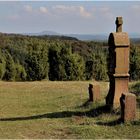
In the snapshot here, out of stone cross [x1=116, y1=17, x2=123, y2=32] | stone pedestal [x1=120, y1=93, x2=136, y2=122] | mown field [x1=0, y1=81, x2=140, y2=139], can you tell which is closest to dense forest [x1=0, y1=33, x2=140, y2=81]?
mown field [x1=0, y1=81, x2=140, y2=139]

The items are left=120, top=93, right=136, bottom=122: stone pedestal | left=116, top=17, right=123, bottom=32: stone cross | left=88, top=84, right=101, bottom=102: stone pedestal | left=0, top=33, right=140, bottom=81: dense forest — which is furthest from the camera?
left=0, top=33, right=140, bottom=81: dense forest

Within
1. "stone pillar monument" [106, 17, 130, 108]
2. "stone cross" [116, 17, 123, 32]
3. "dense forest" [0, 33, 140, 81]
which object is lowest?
"dense forest" [0, 33, 140, 81]

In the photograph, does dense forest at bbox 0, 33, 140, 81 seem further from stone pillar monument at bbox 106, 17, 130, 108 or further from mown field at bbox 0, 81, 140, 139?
stone pillar monument at bbox 106, 17, 130, 108

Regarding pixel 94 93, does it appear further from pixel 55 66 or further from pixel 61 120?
pixel 55 66

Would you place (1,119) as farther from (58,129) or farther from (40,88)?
(40,88)

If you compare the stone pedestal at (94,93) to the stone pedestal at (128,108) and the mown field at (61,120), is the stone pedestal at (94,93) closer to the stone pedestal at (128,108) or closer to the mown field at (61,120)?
the mown field at (61,120)

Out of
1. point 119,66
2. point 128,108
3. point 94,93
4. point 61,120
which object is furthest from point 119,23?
point 61,120

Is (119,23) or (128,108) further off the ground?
(119,23)

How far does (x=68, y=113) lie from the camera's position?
12.2 meters

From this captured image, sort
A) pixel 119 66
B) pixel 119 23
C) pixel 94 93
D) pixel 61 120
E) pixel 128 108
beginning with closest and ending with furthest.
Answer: pixel 128 108 → pixel 61 120 → pixel 119 66 → pixel 119 23 → pixel 94 93

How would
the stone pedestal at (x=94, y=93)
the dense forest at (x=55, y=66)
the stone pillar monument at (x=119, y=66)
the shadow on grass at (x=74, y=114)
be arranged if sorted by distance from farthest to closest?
the dense forest at (x=55, y=66) < the stone pedestal at (x=94, y=93) < the stone pillar monument at (x=119, y=66) < the shadow on grass at (x=74, y=114)

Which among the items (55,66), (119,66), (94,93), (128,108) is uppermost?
(119,66)

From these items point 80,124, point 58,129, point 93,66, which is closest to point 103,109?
point 80,124

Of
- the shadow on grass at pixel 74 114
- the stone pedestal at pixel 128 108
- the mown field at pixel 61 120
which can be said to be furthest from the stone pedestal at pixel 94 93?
the stone pedestal at pixel 128 108
